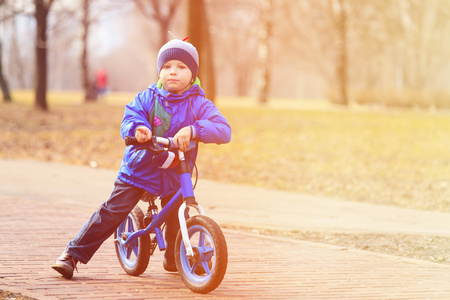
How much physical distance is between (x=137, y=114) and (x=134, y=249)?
104cm

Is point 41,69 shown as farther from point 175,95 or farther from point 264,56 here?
point 175,95

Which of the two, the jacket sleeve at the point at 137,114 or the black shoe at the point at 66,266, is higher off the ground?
the jacket sleeve at the point at 137,114

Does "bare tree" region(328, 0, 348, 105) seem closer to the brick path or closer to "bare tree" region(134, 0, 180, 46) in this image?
"bare tree" region(134, 0, 180, 46)

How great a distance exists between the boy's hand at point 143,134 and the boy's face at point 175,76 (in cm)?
41

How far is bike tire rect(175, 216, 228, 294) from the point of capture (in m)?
4.56

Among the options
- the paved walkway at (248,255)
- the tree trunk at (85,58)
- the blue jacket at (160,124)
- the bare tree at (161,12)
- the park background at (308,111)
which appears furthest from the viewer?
the bare tree at (161,12)

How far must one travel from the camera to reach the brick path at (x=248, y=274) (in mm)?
4871

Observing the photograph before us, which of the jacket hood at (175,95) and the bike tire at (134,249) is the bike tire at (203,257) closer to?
the bike tire at (134,249)

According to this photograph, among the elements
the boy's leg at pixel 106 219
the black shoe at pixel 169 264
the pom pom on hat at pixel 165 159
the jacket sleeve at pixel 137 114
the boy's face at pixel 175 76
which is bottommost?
the black shoe at pixel 169 264

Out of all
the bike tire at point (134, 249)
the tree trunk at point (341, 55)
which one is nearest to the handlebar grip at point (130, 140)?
the bike tire at point (134, 249)

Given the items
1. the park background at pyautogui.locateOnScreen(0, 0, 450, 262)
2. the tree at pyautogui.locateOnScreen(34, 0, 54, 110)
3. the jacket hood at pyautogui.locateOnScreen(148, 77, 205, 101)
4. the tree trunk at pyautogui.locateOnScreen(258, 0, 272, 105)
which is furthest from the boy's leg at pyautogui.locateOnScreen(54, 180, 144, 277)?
the tree trunk at pyautogui.locateOnScreen(258, 0, 272, 105)

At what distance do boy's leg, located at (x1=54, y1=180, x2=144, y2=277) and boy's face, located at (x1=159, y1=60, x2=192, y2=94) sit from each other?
694 millimetres

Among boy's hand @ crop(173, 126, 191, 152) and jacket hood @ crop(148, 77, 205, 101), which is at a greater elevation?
jacket hood @ crop(148, 77, 205, 101)

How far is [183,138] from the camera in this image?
15.3ft
